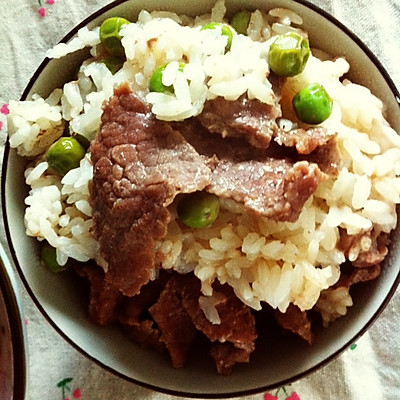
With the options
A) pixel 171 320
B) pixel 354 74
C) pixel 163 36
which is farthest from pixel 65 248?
pixel 354 74

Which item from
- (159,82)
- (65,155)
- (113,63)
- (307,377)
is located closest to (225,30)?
(159,82)

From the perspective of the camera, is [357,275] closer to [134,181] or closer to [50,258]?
[134,181]

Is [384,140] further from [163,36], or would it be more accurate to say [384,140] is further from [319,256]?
[163,36]

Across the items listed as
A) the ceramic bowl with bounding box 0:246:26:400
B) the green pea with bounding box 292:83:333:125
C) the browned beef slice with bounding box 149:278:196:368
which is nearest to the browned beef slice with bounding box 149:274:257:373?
the browned beef slice with bounding box 149:278:196:368

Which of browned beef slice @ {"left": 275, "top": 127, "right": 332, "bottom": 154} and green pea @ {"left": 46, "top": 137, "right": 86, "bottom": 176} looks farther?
green pea @ {"left": 46, "top": 137, "right": 86, "bottom": 176}

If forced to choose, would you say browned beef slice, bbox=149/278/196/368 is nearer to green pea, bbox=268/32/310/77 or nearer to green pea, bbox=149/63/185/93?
green pea, bbox=149/63/185/93
